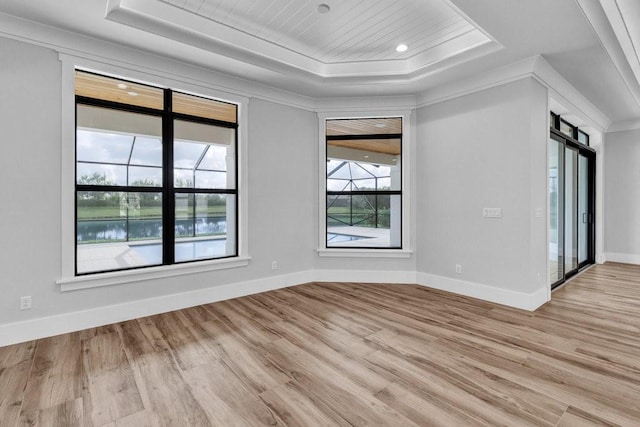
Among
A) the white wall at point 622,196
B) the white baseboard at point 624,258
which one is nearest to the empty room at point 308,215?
the white wall at point 622,196

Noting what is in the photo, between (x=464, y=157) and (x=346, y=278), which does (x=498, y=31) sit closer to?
(x=464, y=157)

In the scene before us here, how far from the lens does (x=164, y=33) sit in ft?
9.94

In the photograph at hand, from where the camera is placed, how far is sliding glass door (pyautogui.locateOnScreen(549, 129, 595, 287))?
175 inches

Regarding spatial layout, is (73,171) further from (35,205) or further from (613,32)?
(613,32)

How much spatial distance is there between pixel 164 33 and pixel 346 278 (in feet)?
12.5

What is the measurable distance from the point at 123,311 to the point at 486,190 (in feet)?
14.4

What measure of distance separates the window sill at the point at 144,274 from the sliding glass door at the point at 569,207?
4234 mm

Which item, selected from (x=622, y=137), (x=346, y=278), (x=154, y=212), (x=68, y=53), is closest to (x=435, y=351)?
(x=346, y=278)

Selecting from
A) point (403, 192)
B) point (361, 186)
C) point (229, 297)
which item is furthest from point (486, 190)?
point (229, 297)

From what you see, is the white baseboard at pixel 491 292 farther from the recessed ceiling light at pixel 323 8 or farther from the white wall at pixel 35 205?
→ the recessed ceiling light at pixel 323 8

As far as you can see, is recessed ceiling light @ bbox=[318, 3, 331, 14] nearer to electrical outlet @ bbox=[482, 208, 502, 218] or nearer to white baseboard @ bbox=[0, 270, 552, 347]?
electrical outlet @ bbox=[482, 208, 502, 218]

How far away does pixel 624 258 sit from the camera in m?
6.33

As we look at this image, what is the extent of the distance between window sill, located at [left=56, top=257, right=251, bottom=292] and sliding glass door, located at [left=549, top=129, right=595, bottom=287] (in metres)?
4.23

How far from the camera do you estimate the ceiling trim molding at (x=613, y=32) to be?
267cm
